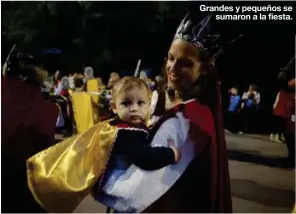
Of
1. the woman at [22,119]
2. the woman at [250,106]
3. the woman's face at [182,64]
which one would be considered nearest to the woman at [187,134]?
the woman's face at [182,64]

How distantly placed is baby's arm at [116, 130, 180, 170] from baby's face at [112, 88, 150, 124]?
0.19 feet

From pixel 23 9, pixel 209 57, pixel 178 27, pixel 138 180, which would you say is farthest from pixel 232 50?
pixel 23 9

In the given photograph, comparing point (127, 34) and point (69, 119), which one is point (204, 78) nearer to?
point (127, 34)

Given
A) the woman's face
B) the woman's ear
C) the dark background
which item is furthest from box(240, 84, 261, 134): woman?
the woman's ear

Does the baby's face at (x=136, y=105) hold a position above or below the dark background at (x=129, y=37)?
below

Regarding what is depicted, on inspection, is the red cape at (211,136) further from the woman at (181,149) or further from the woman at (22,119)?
the woman at (22,119)

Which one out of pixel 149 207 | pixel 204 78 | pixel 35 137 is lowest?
pixel 149 207

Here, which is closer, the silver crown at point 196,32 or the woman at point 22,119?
the silver crown at point 196,32

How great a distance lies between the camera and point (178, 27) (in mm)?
2344

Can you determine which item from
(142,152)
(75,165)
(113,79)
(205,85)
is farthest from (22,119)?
(205,85)

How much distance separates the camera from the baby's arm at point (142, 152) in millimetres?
2357

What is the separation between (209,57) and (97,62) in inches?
19.2

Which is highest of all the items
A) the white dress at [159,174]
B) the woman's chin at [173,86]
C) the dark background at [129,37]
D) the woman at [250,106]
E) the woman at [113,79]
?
the dark background at [129,37]

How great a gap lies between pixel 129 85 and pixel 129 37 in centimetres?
21
